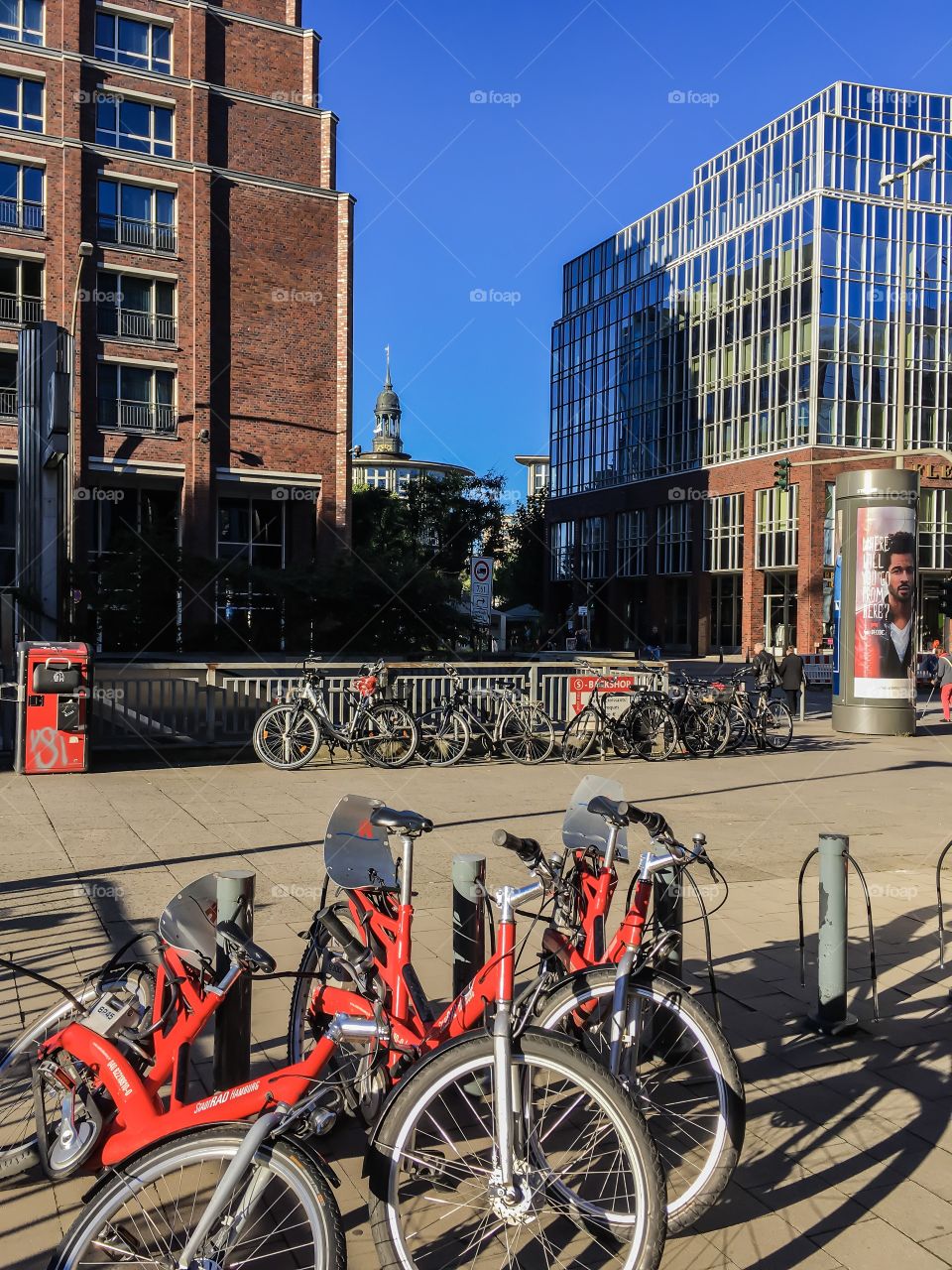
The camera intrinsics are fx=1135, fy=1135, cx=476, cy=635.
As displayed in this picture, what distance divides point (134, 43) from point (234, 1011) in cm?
3920

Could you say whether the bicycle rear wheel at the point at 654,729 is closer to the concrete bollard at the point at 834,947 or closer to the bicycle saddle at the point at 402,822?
the concrete bollard at the point at 834,947

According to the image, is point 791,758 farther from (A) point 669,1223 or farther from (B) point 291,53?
(B) point 291,53

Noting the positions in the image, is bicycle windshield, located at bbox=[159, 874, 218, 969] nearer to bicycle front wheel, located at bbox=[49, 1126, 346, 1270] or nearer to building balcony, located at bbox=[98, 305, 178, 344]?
bicycle front wheel, located at bbox=[49, 1126, 346, 1270]

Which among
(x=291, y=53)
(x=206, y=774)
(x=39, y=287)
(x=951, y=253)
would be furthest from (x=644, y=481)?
(x=206, y=774)

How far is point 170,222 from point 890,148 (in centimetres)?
2988

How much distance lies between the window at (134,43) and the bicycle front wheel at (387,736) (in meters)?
30.5

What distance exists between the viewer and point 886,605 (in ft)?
62.0

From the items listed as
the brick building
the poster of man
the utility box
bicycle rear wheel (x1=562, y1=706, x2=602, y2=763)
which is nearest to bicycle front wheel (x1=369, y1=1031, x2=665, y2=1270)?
the utility box

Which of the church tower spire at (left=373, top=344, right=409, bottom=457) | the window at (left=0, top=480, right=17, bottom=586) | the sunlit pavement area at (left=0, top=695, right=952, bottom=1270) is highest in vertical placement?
the church tower spire at (left=373, top=344, right=409, bottom=457)

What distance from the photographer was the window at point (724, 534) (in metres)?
51.8

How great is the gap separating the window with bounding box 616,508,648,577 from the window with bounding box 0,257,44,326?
3435 centimetres

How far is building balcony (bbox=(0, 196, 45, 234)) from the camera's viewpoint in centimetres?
3366

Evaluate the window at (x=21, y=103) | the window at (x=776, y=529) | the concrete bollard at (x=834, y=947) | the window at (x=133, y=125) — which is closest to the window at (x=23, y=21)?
the window at (x=21, y=103)

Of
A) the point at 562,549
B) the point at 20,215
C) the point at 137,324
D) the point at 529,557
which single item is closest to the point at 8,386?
the point at 137,324
